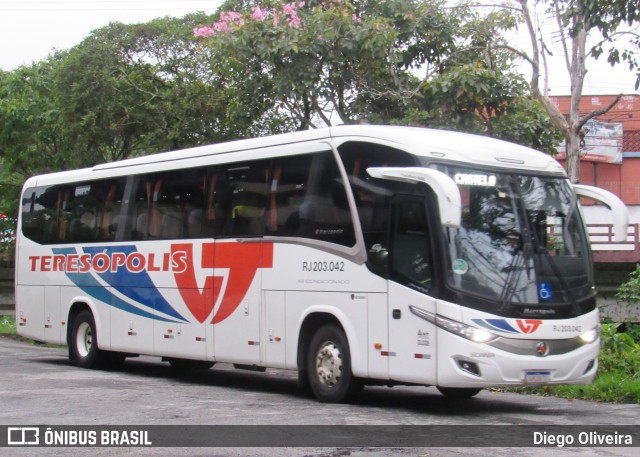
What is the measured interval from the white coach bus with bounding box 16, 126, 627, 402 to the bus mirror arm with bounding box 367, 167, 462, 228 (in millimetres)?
19

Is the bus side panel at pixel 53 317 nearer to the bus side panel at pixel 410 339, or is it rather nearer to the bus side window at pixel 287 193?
the bus side window at pixel 287 193

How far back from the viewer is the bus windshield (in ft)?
33.6

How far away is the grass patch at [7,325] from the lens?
88.5 feet

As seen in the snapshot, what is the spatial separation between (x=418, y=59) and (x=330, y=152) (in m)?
9.52

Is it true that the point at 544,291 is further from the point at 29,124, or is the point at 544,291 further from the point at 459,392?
the point at 29,124

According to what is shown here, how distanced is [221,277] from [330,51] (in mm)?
7413

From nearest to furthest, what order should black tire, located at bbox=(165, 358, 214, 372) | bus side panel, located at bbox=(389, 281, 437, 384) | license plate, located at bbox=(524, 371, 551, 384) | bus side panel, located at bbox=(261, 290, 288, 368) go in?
license plate, located at bbox=(524, 371, 551, 384) < bus side panel, located at bbox=(389, 281, 437, 384) < bus side panel, located at bbox=(261, 290, 288, 368) < black tire, located at bbox=(165, 358, 214, 372)

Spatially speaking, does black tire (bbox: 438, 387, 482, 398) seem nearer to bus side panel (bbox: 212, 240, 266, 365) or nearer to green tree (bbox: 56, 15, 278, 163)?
bus side panel (bbox: 212, 240, 266, 365)

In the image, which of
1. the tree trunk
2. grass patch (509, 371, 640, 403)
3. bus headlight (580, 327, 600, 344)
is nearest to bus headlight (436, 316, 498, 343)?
bus headlight (580, 327, 600, 344)

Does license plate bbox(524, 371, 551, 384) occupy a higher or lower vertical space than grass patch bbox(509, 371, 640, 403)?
higher

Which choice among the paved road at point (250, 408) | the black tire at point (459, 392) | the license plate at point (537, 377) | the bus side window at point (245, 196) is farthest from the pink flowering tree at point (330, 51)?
the license plate at point (537, 377)

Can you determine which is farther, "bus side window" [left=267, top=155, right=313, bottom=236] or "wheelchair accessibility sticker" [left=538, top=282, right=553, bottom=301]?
"bus side window" [left=267, top=155, right=313, bottom=236]

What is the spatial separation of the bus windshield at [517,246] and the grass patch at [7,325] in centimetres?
1953

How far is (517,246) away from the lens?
1047 centimetres
